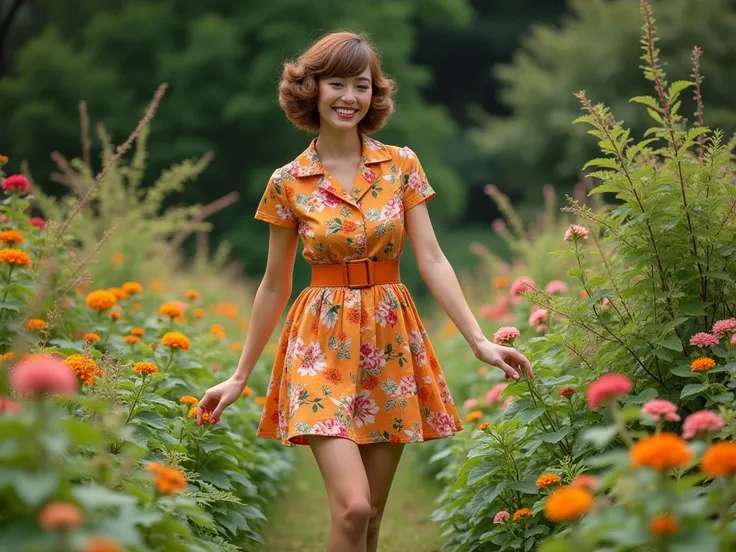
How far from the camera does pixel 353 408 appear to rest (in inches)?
128

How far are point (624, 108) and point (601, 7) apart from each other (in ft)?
8.20

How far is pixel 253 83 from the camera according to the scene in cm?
1845

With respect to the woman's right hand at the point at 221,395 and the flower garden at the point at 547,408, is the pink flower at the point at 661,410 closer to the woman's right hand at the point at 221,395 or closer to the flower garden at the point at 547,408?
the flower garden at the point at 547,408

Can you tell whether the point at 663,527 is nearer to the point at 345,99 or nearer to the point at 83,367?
the point at 83,367

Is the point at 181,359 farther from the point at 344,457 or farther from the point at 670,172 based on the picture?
the point at 670,172

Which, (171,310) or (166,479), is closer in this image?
(166,479)

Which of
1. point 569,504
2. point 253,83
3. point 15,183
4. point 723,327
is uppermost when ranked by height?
point 253,83

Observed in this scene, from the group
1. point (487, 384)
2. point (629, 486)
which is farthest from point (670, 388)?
point (487, 384)

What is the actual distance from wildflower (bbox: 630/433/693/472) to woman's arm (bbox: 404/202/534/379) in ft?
4.55

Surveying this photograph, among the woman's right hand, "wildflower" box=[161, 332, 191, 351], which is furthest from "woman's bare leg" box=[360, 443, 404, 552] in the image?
"wildflower" box=[161, 332, 191, 351]

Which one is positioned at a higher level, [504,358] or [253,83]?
[253,83]

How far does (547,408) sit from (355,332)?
72 cm

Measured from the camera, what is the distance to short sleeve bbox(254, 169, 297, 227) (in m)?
3.46

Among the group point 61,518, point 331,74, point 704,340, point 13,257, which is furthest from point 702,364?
point 13,257
